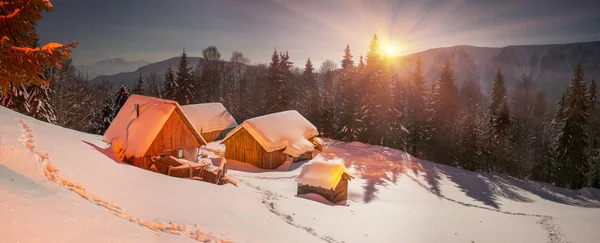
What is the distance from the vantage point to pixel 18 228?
606cm

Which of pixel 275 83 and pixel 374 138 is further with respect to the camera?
pixel 275 83

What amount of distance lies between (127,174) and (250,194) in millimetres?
6692

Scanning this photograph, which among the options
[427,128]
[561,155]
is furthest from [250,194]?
[561,155]

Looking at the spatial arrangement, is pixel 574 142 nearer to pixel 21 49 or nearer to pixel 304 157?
pixel 304 157

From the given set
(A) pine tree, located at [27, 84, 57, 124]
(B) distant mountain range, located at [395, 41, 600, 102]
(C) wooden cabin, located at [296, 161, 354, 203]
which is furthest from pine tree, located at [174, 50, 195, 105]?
(B) distant mountain range, located at [395, 41, 600, 102]

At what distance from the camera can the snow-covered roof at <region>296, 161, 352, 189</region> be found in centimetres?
2447

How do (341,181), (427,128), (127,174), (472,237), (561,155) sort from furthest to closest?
(427,128)
(561,155)
(341,181)
(472,237)
(127,174)

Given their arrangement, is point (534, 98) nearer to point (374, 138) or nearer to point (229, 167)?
point (374, 138)

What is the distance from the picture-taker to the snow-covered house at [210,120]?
45719 millimetres

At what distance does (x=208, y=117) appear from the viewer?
47.2 metres

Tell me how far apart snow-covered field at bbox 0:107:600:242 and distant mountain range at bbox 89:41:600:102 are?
114000 millimetres

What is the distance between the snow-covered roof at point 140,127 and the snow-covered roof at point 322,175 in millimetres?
9005

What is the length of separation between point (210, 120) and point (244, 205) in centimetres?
3304

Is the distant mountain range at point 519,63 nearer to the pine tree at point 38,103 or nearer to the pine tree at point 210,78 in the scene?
the pine tree at point 210,78
